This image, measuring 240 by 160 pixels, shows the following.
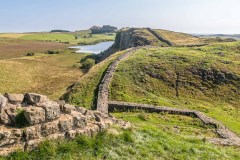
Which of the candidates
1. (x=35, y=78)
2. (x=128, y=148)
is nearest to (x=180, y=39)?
(x=35, y=78)

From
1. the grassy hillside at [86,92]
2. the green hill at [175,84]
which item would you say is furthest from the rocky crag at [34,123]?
the grassy hillside at [86,92]

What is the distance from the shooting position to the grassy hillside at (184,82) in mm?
47084

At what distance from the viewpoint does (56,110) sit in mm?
17594

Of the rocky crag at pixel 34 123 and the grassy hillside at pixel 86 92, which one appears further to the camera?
the grassy hillside at pixel 86 92

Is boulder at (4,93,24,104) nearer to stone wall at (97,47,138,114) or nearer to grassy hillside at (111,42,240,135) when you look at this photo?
stone wall at (97,47,138,114)

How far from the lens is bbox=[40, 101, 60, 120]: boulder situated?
17.1m

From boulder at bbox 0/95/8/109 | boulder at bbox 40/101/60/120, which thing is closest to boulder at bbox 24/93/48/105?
boulder at bbox 40/101/60/120

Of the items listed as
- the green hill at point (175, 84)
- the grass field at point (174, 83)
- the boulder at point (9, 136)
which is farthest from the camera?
the grass field at point (174, 83)

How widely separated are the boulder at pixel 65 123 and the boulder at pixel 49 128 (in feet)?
0.92

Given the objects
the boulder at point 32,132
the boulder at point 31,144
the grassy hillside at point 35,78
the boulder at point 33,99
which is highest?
the boulder at point 33,99

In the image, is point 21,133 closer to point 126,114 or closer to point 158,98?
point 126,114

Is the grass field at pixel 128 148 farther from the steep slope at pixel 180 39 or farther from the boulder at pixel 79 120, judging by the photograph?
the steep slope at pixel 180 39

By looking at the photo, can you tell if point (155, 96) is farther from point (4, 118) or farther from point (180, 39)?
point (180, 39)

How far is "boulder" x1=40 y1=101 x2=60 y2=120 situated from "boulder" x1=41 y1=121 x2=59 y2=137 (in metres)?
0.36
